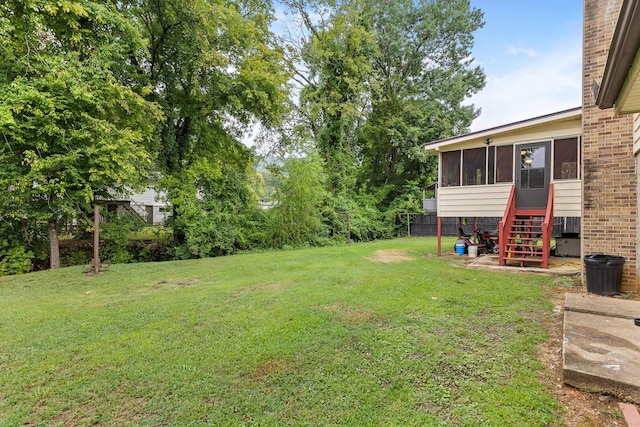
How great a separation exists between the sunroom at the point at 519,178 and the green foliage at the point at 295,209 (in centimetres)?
555

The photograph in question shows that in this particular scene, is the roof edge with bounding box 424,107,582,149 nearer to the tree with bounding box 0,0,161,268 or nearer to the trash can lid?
the trash can lid

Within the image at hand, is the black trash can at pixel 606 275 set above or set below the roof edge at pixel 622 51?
below

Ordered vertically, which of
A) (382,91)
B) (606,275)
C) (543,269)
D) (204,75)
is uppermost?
(382,91)

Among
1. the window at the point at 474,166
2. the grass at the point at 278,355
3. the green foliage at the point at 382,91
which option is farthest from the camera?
the green foliage at the point at 382,91

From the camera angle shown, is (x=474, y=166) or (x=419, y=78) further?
(x=419, y=78)

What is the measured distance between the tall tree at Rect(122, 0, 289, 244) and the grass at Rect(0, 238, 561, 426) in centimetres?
714

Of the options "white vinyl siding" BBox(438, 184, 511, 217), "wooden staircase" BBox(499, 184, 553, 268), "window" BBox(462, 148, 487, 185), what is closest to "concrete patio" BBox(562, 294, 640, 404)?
"wooden staircase" BBox(499, 184, 553, 268)

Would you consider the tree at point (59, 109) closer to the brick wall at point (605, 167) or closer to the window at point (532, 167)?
the brick wall at point (605, 167)

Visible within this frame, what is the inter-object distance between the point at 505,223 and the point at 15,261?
A: 12.4 meters

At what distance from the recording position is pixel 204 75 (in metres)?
10.8

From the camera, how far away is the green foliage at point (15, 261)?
805cm

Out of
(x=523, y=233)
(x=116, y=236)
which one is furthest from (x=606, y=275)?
(x=116, y=236)

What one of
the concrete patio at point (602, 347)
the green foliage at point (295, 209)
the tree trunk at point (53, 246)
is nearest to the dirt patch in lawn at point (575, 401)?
the concrete patio at point (602, 347)

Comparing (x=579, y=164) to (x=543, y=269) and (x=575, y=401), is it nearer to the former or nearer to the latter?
(x=543, y=269)
